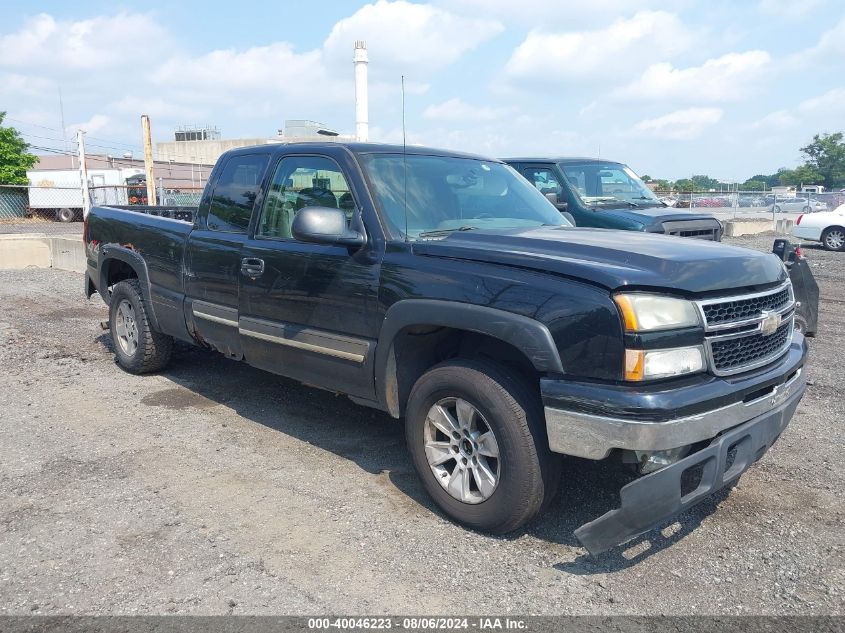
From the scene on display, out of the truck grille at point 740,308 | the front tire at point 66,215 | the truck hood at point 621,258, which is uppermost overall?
the truck hood at point 621,258

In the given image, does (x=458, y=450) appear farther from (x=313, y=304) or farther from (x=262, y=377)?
(x=262, y=377)

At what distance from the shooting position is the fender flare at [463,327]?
10.4 feet

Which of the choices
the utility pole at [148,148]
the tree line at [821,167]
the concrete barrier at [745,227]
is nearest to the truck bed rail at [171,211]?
the utility pole at [148,148]

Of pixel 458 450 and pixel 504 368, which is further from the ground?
pixel 504 368

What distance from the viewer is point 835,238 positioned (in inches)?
723

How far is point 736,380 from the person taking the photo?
3.27 metres

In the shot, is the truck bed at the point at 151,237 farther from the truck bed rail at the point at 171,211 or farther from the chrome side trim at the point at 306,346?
the chrome side trim at the point at 306,346

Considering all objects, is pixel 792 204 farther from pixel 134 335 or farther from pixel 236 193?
pixel 236 193

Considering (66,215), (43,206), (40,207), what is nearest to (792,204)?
(66,215)

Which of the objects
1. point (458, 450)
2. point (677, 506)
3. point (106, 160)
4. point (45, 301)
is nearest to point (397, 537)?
point (458, 450)

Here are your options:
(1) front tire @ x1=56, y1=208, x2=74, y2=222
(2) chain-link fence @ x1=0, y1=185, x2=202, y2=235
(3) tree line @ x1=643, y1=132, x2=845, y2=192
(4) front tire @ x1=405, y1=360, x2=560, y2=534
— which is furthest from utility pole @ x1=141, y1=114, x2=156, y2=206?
(3) tree line @ x1=643, y1=132, x2=845, y2=192

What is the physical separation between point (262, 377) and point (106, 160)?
115 ft

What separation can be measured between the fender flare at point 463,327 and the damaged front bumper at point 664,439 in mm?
150

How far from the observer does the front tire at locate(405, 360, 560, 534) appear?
3.31 meters
